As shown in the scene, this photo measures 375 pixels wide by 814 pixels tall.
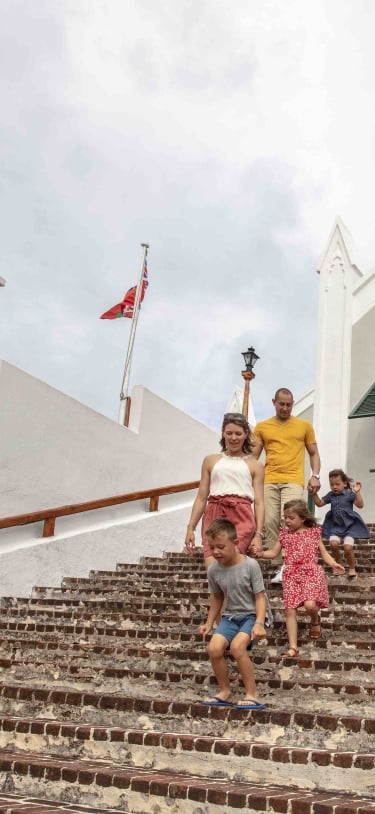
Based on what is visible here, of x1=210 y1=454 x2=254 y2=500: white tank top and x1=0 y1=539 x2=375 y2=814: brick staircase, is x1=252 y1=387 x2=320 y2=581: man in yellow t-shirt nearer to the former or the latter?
x1=0 y1=539 x2=375 y2=814: brick staircase

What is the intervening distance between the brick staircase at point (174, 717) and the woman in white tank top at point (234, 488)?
738mm

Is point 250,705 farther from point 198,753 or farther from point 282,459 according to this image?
point 282,459

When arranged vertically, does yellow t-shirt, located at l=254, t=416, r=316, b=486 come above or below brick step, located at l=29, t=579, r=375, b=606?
above

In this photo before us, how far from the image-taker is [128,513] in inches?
419

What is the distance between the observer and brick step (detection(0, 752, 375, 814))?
12.5 ft

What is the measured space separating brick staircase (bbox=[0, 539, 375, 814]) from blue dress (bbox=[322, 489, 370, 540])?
720 mm

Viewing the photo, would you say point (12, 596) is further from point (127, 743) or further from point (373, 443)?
point (373, 443)

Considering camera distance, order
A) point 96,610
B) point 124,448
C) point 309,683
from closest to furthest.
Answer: point 309,683
point 96,610
point 124,448

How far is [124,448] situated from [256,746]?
7437 mm

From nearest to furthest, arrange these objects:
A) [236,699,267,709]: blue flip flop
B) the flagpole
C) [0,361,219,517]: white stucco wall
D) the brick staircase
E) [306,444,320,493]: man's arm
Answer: the brick staircase < [236,699,267,709]: blue flip flop < [306,444,320,493]: man's arm < [0,361,219,517]: white stucco wall < the flagpole

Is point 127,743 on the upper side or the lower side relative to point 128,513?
lower

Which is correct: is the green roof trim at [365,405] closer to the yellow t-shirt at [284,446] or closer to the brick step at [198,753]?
the yellow t-shirt at [284,446]

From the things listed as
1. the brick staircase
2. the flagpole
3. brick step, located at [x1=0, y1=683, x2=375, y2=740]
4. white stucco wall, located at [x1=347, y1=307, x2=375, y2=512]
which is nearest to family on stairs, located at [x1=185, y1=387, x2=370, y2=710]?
brick step, located at [x1=0, y1=683, x2=375, y2=740]

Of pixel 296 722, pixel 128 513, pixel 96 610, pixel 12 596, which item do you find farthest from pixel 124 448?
pixel 296 722
